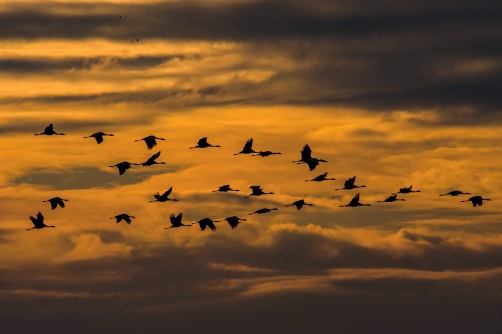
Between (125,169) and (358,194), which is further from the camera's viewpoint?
(358,194)

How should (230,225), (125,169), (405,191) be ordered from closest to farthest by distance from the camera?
(125,169) < (230,225) < (405,191)

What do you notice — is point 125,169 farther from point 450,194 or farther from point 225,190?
point 450,194

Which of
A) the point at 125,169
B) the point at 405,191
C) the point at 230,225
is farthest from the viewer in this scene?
the point at 405,191

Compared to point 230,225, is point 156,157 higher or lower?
higher

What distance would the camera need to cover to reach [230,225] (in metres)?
149

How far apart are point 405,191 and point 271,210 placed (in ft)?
64.6

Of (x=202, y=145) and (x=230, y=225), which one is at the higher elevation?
(x=202, y=145)

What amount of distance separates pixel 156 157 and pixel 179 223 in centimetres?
1093

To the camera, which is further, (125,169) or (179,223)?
(179,223)

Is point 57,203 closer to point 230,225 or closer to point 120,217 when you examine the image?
point 120,217

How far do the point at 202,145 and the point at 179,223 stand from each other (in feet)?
43.0

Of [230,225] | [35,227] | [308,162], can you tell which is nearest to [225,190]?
[230,225]

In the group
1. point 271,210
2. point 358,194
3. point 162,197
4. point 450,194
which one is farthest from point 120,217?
point 450,194

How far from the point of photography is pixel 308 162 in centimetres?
14050
